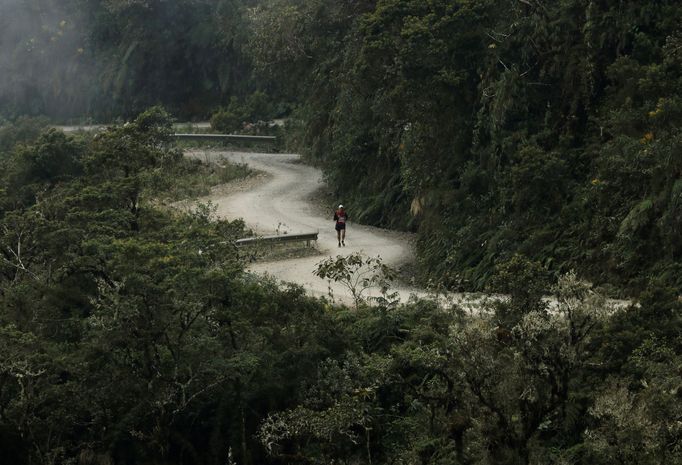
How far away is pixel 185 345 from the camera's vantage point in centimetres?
1923

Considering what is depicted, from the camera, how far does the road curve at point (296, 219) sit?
25938mm

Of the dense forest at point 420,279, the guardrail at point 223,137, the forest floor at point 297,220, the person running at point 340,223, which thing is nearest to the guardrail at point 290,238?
the forest floor at point 297,220

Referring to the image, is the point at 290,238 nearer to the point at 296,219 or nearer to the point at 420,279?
the point at 420,279

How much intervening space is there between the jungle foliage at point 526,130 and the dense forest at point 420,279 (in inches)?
2.4

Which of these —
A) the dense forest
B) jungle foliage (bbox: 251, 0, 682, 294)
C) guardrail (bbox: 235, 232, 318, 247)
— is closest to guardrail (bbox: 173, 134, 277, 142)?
the dense forest

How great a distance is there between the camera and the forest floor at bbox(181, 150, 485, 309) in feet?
81.9

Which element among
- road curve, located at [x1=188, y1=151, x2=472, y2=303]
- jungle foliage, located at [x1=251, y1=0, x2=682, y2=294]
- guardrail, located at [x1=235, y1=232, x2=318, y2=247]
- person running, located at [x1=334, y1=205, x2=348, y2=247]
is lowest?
road curve, located at [x1=188, y1=151, x2=472, y2=303]

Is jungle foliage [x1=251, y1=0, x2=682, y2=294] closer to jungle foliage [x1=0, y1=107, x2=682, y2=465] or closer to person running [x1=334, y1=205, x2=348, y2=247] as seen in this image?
person running [x1=334, y1=205, x2=348, y2=247]

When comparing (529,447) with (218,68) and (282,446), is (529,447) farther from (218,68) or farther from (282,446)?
(218,68)

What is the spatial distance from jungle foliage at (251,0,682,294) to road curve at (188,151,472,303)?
1.01 m

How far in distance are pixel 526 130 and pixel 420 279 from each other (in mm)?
3974

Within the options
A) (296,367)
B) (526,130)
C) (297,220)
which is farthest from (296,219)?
(296,367)

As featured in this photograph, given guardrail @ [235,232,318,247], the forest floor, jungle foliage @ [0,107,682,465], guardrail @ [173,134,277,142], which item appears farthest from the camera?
guardrail @ [173,134,277,142]

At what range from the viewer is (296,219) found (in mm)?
32938
